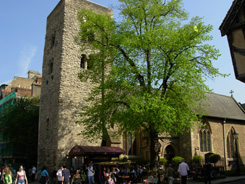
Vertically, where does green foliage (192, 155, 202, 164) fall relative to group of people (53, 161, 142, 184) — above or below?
above

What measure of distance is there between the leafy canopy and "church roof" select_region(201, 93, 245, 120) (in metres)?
15.5

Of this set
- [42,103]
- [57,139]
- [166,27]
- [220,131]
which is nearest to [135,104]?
[166,27]

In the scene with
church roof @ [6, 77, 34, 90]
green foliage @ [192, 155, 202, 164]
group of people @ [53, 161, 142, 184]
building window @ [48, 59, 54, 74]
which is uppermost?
church roof @ [6, 77, 34, 90]

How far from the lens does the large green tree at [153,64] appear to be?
1536 cm

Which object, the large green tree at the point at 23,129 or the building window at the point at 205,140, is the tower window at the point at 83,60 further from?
the building window at the point at 205,140

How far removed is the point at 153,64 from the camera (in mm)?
16453

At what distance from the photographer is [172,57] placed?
1552cm

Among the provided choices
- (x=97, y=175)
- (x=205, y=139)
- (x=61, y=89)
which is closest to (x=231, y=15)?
(x=97, y=175)

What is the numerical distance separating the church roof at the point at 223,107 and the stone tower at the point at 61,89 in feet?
53.1

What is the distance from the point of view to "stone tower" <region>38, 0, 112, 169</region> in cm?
2222

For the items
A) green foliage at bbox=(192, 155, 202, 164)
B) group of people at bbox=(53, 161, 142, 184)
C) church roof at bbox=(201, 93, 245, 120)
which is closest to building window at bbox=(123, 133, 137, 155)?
group of people at bbox=(53, 161, 142, 184)

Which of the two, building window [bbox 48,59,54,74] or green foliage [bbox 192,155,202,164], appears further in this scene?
building window [bbox 48,59,54,74]

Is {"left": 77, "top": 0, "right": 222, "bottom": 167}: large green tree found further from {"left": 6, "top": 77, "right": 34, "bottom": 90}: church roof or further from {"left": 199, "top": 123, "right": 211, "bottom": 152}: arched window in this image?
{"left": 6, "top": 77, "right": 34, "bottom": 90}: church roof

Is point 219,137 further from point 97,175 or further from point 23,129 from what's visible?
point 23,129
